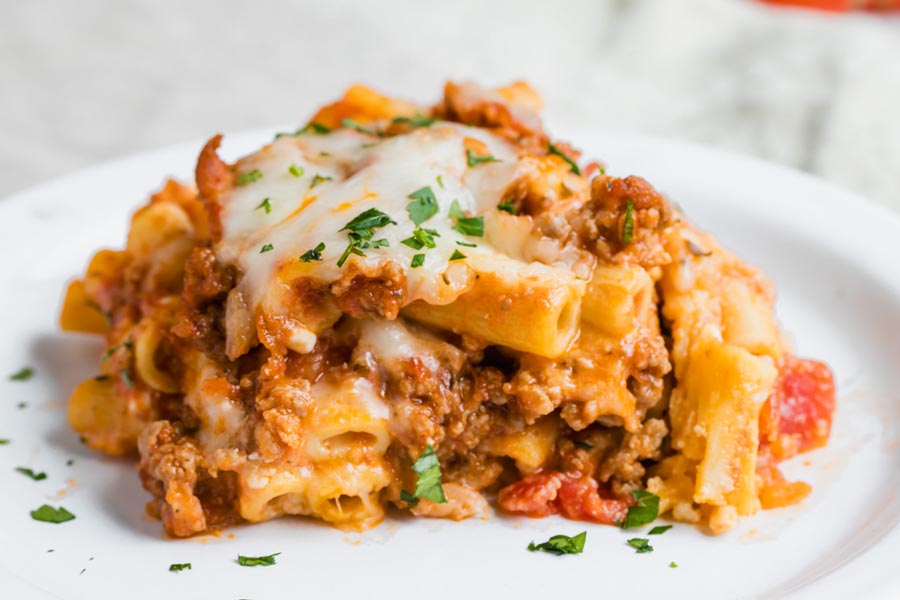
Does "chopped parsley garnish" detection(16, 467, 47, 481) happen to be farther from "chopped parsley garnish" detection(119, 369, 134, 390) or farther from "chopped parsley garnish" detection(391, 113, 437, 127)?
"chopped parsley garnish" detection(391, 113, 437, 127)

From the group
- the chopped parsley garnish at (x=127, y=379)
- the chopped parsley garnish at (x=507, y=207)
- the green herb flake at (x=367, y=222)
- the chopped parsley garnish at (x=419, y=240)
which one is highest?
the chopped parsley garnish at (x=507, y=207)

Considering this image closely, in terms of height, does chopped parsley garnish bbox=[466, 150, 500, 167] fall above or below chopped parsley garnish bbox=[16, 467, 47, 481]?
above

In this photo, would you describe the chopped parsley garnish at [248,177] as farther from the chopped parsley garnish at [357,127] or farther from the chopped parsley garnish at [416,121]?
the chopped parsley garnish at [416,121]

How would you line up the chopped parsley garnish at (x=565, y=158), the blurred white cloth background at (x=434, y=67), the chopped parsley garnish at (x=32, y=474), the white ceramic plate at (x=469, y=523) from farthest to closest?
the blurred white cloth background at (x=434, y=67), the chopped parsley garnish at (x=565, y=158), the chopped parsley garnish at (x=32, y=474), the white ceramic plate at (x=469, y=523)

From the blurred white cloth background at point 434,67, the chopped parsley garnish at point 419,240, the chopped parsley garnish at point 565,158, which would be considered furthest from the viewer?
the blurred white cloth background at point 434,67

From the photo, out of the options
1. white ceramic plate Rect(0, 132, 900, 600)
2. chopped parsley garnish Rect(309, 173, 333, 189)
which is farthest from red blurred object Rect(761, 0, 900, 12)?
chopped parsley garnish Rect(309, 173, 333, 189)

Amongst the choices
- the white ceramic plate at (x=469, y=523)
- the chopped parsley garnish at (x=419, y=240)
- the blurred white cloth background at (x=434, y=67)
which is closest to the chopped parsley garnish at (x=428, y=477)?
the white ceramic plate at (x=469, y=523)

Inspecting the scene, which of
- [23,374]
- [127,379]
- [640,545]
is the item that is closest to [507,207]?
[640,545]
